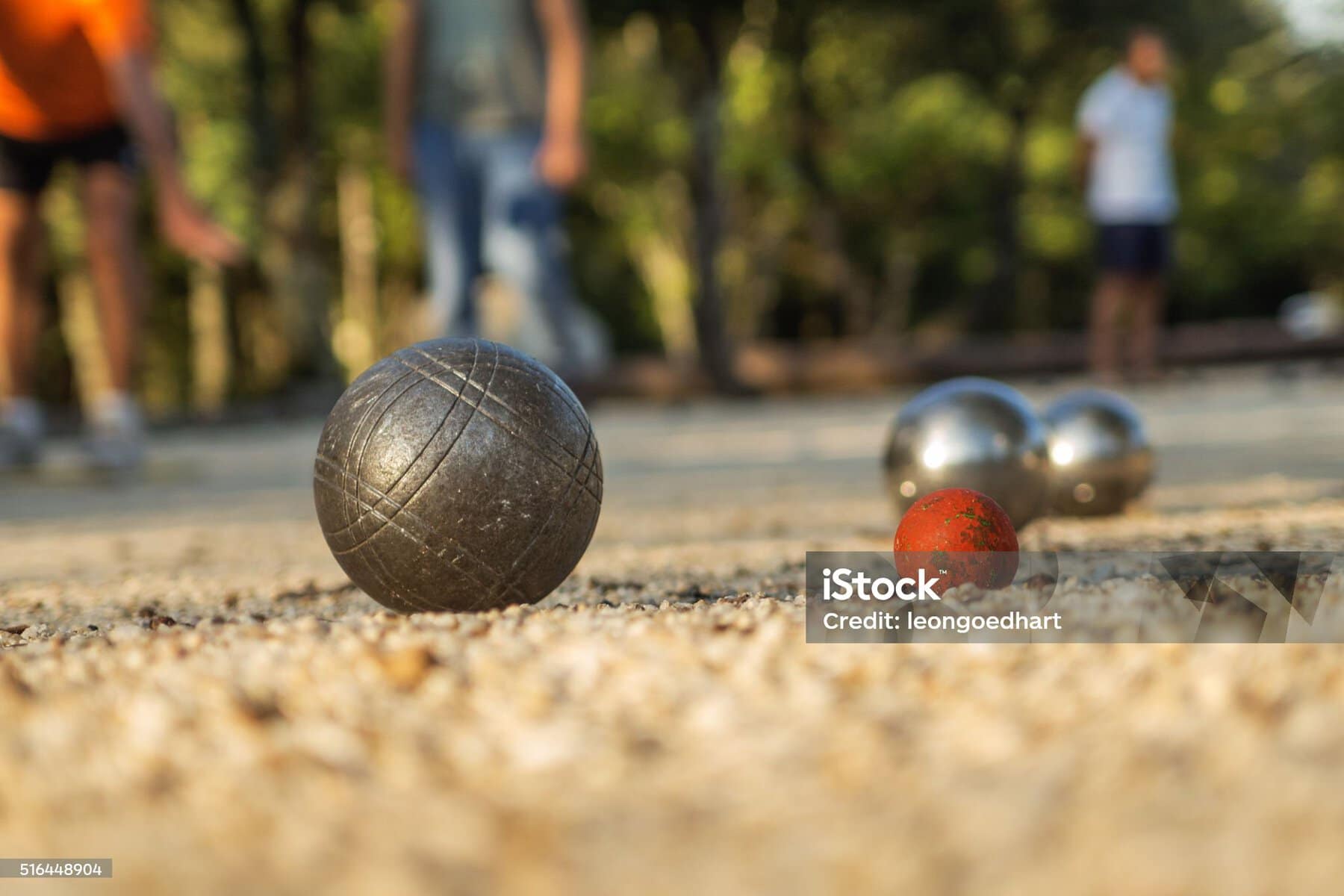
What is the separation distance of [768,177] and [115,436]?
20251 mm

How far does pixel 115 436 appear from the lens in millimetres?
7418

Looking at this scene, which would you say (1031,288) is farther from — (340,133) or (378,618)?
(378,618)

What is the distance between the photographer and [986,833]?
1369 millimetres

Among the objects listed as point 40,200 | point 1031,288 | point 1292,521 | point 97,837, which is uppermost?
point 40,200

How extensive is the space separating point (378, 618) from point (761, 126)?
24614 millimetres

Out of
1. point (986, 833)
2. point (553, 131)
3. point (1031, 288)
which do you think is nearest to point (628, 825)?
point (986, 833)

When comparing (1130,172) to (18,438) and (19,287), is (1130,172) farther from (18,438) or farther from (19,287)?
(18,438)

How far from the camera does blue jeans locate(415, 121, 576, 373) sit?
25.6ft

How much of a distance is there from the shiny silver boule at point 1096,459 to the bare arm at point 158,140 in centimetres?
408

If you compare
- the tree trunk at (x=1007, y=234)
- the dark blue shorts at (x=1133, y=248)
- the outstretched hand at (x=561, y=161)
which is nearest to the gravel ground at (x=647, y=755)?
the outstretched hand at (x=561, y=161)

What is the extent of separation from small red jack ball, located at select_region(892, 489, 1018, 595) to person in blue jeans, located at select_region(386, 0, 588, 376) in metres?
5.15

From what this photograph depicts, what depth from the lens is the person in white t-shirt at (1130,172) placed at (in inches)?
414

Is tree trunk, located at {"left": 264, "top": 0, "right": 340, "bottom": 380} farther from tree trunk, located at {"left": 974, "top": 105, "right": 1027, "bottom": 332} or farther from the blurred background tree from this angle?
tree trunk, located at {"left": 974, "top": 105, "right": 1027, "bottom": 332}

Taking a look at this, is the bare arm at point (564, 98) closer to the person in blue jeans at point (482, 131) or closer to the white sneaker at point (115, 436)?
the person in blue jeans at point (482, 131)
